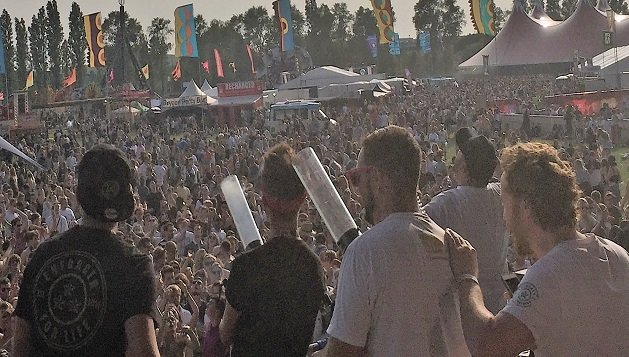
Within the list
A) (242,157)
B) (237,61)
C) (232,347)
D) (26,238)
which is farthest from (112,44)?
(232,347)

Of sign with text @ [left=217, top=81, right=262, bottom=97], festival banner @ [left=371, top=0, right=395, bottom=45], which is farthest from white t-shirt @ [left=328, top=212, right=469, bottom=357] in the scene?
festival banner @ [left=371, top=0, right=395, bottom=45]

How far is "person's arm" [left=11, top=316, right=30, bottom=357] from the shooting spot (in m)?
2.85

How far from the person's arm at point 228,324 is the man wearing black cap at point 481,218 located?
1013 millimetres

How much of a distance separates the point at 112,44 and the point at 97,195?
323ft

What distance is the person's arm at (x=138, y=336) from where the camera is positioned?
2697mm

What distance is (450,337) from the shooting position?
279 cm

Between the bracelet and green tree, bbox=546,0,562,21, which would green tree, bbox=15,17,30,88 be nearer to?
green tree, bbox=546,0,562,21

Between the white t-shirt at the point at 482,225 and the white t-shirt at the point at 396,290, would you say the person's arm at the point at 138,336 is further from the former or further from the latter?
the white t-shirt at the point at 482,225

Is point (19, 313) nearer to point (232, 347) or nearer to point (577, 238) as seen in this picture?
point (232, 347)

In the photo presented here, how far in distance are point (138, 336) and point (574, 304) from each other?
132cm

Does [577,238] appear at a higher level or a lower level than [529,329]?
higher

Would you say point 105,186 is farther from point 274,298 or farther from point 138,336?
point 274,298

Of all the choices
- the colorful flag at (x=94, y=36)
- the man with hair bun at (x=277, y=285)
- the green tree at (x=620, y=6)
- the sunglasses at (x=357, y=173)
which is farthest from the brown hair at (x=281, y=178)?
the green tree at (x=620, y=6)

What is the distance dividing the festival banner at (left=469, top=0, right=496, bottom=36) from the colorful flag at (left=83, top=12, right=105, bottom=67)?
62.6 ft
